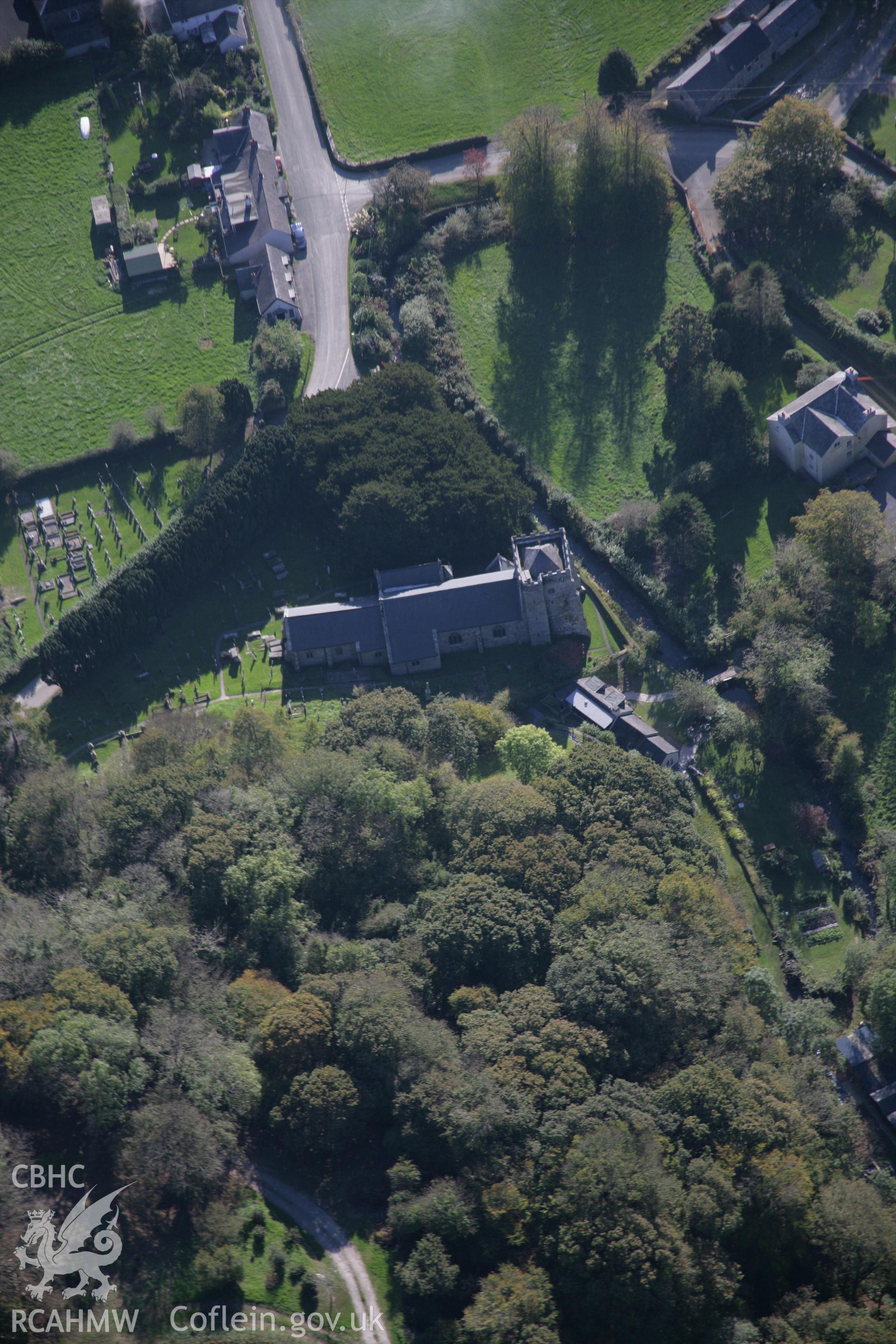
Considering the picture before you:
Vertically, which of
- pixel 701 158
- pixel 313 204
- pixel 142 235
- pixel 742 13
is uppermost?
pixel 742 13

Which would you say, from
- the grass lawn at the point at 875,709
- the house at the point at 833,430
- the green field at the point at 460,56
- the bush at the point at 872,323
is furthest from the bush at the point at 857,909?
the green field at the point at 460,56

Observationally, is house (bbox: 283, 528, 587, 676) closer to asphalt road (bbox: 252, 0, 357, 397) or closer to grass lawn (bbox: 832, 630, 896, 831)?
grass lawn (bbox: 832, 630, 896, 831)

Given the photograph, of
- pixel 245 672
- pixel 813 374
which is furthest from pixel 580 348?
pixel 245 672

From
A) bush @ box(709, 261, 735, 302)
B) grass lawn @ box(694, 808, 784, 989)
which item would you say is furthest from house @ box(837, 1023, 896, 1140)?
bush @ box(709, 261, 735, 302)

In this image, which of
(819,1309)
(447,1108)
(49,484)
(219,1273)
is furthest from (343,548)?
(819,1309)

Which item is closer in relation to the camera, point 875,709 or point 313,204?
point 875,709

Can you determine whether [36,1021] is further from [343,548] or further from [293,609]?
[343,548]

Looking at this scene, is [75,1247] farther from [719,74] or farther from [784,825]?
[719,74]

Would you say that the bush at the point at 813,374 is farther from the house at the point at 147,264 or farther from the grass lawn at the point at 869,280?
the house at the point at 147,264
